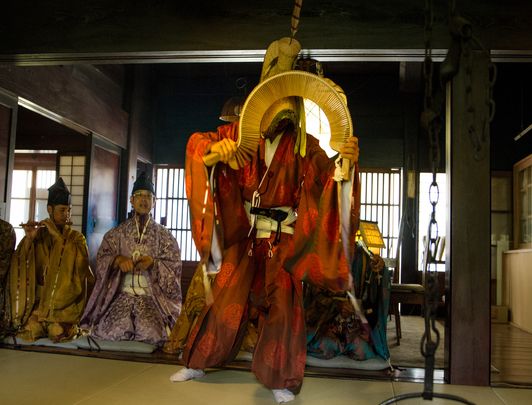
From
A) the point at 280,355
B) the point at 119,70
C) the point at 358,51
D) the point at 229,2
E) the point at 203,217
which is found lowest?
the point at 280,355

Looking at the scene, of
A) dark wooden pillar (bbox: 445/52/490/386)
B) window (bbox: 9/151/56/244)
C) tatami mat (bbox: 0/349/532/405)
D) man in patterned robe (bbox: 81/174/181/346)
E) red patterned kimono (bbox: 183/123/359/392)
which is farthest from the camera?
window (bbox: 9/151/56/244)

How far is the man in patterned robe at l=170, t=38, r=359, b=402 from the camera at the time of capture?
3.08 m

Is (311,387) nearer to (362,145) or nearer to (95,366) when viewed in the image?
(95,366)

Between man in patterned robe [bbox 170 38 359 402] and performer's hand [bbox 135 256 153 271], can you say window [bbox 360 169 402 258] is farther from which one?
man in patterned robe [bbox 170 38 359 402]

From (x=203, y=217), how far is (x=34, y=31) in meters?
2.16

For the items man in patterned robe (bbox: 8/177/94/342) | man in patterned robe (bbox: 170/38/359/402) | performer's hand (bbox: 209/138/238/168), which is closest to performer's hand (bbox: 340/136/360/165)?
man in patterned robe (bbox: 170/38/359/402)

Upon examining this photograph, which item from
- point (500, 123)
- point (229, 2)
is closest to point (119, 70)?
point (229, 2)

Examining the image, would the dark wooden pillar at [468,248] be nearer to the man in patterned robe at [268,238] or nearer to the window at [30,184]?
the man in patterned robe at [268,238]

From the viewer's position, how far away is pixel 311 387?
330 cm

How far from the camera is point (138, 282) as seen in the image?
463cm

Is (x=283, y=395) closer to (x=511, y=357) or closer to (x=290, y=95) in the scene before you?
(x=290, y=95)

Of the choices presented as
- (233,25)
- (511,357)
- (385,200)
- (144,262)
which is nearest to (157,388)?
(144,262)

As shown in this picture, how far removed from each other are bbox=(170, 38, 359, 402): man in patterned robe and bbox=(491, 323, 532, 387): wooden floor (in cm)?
142

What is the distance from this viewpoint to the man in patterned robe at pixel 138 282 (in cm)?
443
